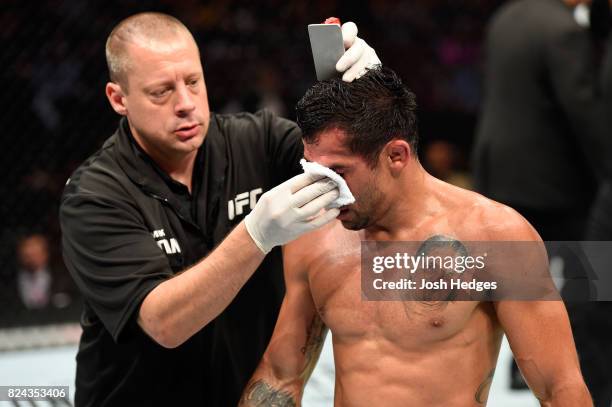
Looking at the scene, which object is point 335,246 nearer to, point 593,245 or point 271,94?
point 593,245

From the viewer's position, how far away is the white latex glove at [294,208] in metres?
1.95

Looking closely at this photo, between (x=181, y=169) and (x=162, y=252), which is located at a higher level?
(x=181, y=169)

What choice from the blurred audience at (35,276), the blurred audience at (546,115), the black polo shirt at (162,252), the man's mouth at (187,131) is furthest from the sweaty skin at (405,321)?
the blurred audience at (35,276)

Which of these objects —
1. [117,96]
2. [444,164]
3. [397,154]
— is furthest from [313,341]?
[444,164]

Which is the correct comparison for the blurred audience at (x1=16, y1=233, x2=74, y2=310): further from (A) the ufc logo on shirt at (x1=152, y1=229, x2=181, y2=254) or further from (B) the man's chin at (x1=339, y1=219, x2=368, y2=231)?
(B) the man's chin at (x1=339, y1=219, x2=368, y2=231)

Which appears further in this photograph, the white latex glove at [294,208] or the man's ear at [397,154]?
the man's ear at [397,154]

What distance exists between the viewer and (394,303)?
2.17 m

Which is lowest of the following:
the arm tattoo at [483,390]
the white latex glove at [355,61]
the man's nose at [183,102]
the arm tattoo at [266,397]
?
the arm tattoo at [266,397]

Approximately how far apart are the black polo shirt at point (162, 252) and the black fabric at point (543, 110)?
1336mm

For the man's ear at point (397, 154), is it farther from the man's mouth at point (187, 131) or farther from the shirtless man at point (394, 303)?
the man's mouth at point (187, 131)

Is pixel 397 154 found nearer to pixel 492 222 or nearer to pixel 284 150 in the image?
pixel 492 222

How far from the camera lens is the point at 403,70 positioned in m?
6.51

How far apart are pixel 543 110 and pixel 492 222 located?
5.61 ft

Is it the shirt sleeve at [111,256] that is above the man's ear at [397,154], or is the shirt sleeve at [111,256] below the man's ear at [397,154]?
below
